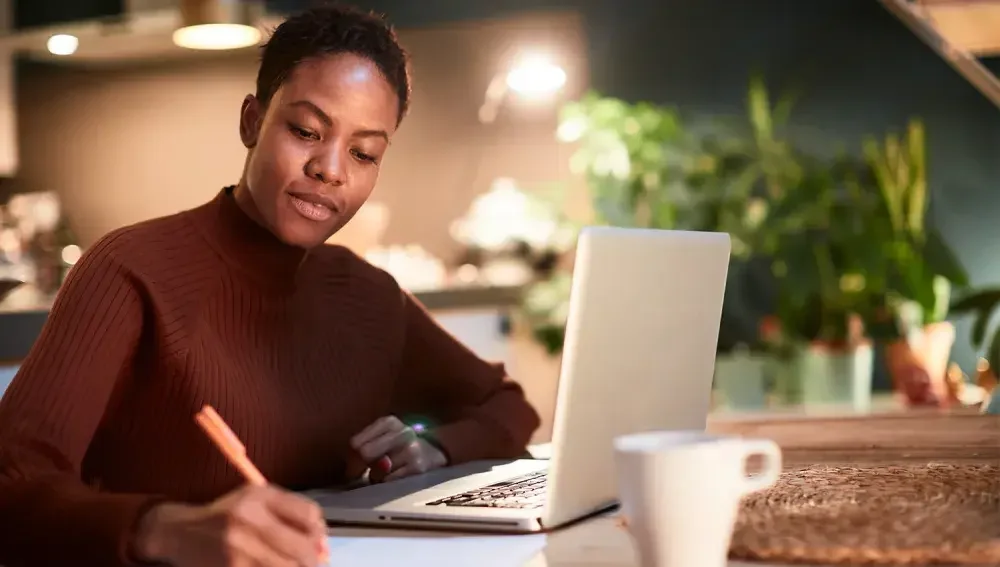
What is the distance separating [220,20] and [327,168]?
102 inches

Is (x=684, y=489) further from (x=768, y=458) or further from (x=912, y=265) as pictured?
(x=912, y=265)

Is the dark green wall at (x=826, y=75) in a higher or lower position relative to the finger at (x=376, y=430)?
higher

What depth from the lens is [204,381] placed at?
49.0 inches

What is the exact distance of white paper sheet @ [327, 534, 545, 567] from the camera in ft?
2.87

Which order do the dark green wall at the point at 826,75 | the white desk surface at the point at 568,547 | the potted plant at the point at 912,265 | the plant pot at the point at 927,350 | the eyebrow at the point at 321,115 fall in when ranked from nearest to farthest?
the white desk surface at the point at 568,547, the eyebrow at the point at 321,115, the plant pot at the point at 927,350, the potted plant at the point at 912,265, the dark green wall at the point at 826,75

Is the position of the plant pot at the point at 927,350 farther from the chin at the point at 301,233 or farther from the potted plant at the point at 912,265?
the chin at the point at 301,233

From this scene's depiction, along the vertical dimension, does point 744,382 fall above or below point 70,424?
below

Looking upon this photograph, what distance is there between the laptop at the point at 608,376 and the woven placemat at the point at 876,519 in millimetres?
118

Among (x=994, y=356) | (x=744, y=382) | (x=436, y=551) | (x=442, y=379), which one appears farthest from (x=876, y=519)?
(x=744, y=382)

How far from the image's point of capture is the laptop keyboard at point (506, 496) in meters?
1.05

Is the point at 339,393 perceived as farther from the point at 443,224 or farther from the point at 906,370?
the point at 443,224

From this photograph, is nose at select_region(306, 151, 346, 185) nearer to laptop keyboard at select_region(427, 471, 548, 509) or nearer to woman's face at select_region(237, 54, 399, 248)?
woman's face at select_region(237, 54, 399, 248)

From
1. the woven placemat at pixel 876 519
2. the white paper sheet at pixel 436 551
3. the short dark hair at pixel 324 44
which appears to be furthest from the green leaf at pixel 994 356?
the white paper sheet at pixel 436 551

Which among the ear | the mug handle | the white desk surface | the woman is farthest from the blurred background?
the mug handle
